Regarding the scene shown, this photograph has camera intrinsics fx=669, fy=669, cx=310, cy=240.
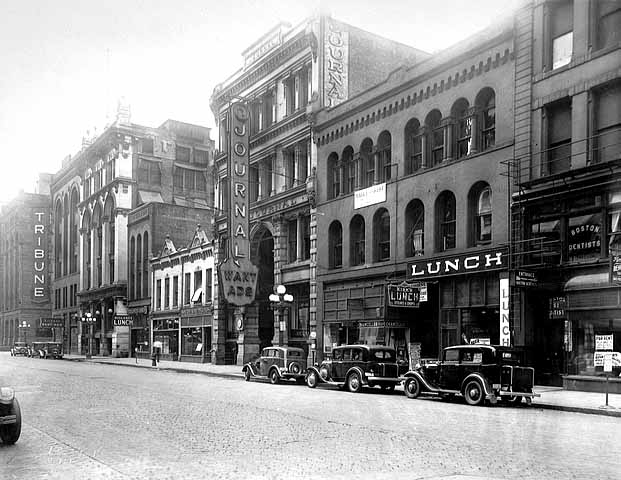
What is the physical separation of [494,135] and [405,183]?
528cm

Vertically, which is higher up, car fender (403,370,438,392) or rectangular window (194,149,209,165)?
rectangular window (194,149,209,165)

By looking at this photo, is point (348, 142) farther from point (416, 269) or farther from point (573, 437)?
point (573, 437)

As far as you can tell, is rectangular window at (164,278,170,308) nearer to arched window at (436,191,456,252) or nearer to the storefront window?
the storefront window

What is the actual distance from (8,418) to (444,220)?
840 inches

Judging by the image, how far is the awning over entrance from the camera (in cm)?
2178

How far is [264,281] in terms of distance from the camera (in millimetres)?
43906

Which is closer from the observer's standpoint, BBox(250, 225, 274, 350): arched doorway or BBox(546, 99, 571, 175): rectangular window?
BBox(546, 99, 571, 175): rectangular window

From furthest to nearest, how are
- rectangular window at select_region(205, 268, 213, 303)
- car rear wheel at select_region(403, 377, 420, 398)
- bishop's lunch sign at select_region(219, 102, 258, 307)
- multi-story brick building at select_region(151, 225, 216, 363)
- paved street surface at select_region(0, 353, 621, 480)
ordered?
1. multi-story brick building at select_region(151, 225, 216, 363)
2. rectangular window at select_region(205, 268, 213, 303)
3. bishop's lunch sign at select_region(219, 102, 258, 307)
4. car rear wheel at select_region(403, 377, 420, 398)
5. paved street surface at select_region(0, 353, 621, 480)

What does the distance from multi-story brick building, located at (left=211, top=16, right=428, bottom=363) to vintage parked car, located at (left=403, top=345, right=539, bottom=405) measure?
16.4 meters

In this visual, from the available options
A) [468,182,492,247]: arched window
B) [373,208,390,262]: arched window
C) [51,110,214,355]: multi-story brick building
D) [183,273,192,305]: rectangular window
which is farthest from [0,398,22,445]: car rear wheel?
[51,110,214,355]: multi-story brick building

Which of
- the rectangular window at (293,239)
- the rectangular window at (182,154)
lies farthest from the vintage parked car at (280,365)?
the rectangular window at (182,154)

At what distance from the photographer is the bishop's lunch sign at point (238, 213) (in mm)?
39156

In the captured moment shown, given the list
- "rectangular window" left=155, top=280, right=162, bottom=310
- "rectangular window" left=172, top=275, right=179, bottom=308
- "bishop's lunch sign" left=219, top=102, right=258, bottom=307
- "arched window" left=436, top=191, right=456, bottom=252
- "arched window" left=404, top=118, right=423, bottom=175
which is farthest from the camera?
"rectangular window" left=155, top=280, right=162, bottom=310

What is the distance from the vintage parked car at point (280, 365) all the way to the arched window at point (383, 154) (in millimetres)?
9667
